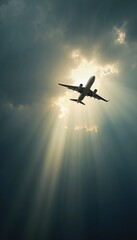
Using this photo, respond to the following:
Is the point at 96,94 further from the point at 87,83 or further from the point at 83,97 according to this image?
the point at 87,83

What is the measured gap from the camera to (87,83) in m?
113

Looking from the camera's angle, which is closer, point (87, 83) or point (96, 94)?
point (87, 83)

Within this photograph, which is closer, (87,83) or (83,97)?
(87,83)

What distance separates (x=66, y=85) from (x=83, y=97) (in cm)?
1006

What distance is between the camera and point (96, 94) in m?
128

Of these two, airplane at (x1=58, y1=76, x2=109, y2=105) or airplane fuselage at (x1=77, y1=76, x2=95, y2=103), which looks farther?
airplane at (x1=58, y1=76, x2=109, y2=105)

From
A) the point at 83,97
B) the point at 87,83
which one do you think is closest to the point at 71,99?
the point at 83,97

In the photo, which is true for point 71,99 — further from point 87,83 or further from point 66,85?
point 87,83

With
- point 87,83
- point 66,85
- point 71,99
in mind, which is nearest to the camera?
point 87,83

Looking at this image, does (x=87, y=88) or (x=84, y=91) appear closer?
(x=87, y=88)

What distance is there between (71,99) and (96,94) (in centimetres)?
1348

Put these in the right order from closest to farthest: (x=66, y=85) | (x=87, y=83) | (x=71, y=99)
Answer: (x=87, y=83) → (x=66, y=85) → (x=71, y=99)

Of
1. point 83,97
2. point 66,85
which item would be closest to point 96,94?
point 83,97

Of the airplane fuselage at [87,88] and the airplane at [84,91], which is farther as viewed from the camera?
the airplane at [84,91]
